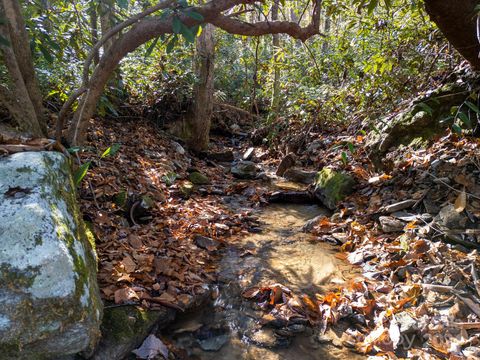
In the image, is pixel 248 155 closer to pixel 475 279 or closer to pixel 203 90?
pixel 203 90

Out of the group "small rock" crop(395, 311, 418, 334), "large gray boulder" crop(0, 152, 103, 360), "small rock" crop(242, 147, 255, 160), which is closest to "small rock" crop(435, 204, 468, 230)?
"small rock" crop(395, 311, 418, 334)

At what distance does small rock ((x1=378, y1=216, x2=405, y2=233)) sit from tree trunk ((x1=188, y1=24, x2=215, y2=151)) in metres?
4.87

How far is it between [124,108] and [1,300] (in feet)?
Answer: 19.9

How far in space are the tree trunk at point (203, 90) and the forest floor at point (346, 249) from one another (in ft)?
7.85

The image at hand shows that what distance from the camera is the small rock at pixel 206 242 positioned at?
154 inches

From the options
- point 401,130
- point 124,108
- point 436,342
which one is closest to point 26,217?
point 436,342

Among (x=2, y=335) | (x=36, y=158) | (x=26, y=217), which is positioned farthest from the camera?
(x=36, y=158)

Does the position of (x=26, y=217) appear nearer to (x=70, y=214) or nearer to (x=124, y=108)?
(x=70, y=214)

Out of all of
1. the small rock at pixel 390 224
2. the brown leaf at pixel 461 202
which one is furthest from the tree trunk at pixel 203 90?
the brown leaf at pixel 461 202

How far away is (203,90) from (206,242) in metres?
4.50

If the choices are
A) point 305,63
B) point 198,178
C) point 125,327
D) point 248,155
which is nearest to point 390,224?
point 125,327

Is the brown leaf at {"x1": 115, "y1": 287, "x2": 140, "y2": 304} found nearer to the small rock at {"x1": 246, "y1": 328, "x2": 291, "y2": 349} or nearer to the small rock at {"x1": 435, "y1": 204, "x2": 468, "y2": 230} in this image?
the small rock at {"x1": 246, "y1": 328, "x2": 291, "y2": 349}

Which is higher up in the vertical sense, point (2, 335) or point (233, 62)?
point (233, 62)

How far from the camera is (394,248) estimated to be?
341 cm
